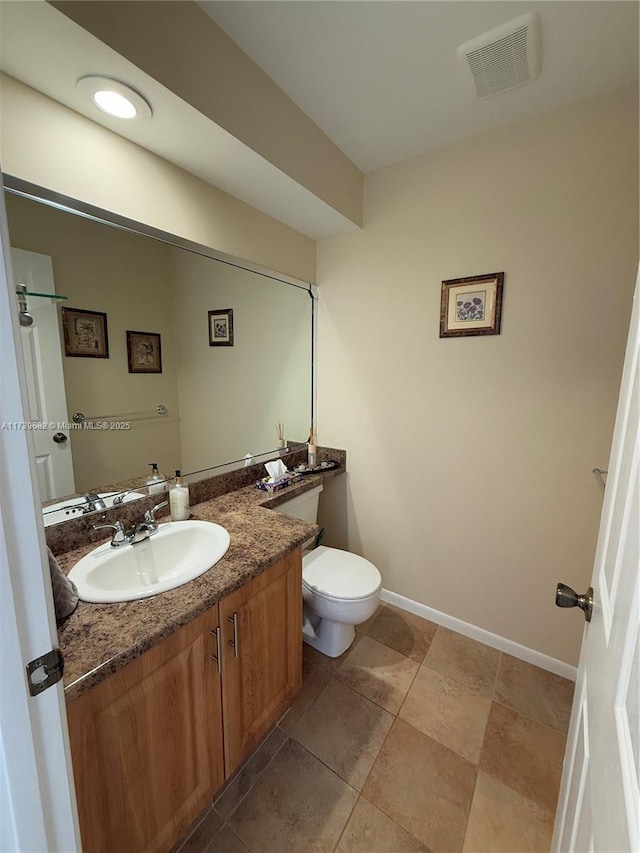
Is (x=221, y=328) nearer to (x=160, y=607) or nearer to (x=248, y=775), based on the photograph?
(x=160, y=607)

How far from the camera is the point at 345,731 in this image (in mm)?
1417

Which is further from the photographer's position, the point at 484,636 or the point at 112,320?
the point at 484,636

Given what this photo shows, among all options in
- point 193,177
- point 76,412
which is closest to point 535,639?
point 76,412

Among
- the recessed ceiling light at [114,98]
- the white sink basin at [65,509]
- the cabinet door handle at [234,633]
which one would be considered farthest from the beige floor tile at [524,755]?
the recessed ceiling light at [114,98]

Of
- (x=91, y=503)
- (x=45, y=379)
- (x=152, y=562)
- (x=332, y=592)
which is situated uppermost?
(x=45, y=379)

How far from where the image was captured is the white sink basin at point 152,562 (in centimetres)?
99

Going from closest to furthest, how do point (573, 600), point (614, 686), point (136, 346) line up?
point (614, 686)
point (573, 600)
point (136, 346)

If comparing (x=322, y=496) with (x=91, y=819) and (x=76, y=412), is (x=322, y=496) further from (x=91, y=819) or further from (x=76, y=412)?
(x=91, y=819)

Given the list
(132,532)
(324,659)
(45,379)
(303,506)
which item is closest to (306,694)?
(324,659)

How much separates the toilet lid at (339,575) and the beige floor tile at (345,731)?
1.50 feet

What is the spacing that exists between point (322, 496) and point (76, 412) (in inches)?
61.0

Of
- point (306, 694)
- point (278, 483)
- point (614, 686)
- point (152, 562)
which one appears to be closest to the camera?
point (614, 686)

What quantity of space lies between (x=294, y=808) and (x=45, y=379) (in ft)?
5.52

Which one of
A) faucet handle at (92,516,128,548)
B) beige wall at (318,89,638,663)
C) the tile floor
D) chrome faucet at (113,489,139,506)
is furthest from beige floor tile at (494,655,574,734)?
chrome faucet at (113,489,139,506)
